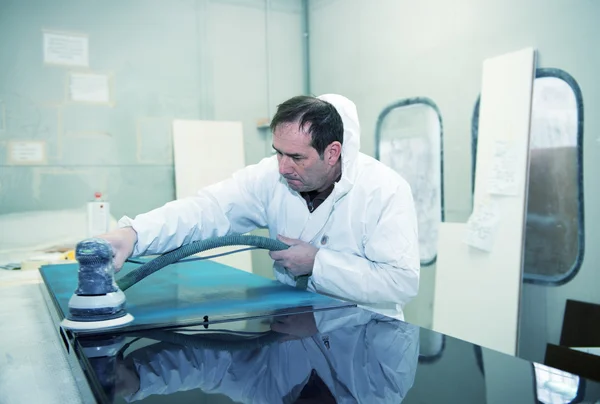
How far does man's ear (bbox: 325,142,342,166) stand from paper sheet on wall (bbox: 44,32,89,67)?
232 centimetres

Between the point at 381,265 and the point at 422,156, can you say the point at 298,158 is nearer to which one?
the point at 381,265

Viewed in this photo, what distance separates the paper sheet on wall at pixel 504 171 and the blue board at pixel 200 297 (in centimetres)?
135

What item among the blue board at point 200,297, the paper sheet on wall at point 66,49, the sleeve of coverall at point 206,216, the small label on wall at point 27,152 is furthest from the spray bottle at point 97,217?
the sleeve of coverall at point 206,216

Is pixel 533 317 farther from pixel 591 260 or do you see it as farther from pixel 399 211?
pixel 399 211

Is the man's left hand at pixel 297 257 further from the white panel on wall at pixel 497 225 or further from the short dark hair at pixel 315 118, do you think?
the white panel on wall at pixel 497 225

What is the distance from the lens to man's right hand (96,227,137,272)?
4.45 feet

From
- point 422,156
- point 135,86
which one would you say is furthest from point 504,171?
point 135,86

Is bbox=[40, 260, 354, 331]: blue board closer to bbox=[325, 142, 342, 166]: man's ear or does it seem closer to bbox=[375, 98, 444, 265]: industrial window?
bbox=[325, 142, 342, 166]: man's ear

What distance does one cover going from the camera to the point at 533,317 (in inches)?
96.2

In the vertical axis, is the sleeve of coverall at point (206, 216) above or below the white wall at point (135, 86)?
below

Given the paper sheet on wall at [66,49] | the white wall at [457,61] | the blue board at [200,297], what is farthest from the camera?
the paper sheet on wall at [66,49]

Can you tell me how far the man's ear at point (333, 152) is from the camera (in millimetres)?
1736

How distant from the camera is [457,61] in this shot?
280 centimetres

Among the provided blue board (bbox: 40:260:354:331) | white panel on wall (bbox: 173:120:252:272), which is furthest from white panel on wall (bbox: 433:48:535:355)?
white panel on wall (bbox: 173:120:252:272)
